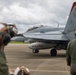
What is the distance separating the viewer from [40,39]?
867 inches

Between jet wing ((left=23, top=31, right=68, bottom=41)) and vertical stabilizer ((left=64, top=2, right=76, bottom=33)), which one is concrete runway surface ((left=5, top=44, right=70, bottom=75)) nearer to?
jet wing ((left=23, top=31, right=68, bottom=41))

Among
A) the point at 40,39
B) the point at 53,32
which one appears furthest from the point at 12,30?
the point at 53,32

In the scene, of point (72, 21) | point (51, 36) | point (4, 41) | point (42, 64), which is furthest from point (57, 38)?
point (4, 41)

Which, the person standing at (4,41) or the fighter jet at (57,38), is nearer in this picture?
the person standing at (4,41)

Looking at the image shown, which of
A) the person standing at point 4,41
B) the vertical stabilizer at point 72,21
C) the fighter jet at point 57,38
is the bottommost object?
the fighter jet at point 57,38


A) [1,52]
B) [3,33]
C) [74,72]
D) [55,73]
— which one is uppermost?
[3,33]

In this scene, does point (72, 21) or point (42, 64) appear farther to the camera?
point (72, 21)

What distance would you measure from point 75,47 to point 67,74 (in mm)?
7194

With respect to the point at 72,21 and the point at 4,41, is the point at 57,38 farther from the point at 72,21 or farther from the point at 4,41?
the point at 4,41

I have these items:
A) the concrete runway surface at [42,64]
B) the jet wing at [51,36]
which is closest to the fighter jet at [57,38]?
the jet wing at [51,36]

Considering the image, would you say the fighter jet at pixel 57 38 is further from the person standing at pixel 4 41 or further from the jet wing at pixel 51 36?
the person standing at pixel 4 41

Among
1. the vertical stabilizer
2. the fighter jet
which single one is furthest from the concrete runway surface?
the vertical stabilizer

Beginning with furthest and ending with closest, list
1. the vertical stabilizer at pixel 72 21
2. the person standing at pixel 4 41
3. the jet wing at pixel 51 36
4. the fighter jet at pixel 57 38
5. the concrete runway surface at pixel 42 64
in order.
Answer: the jet wing at pixel 51 36 → the fighter jet at pixel 57 38 → the vertical stabilizer at pixel 72 21 → the concrete runway surface at pixel 42 64 → the person standing at pixel 4 41

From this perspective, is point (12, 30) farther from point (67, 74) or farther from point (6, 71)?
point (67, 74)
